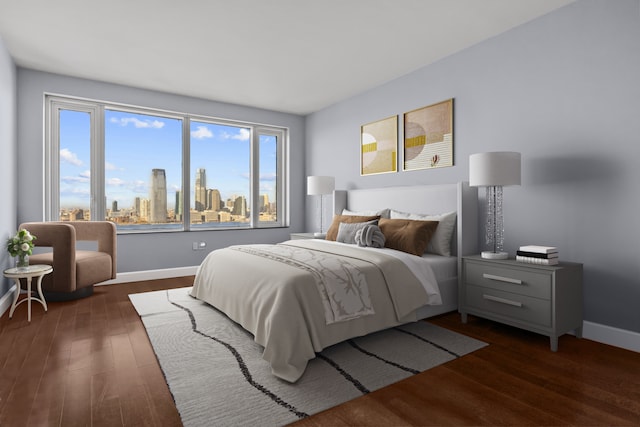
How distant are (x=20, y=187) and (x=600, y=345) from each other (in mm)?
5755

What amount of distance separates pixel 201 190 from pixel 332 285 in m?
3.63

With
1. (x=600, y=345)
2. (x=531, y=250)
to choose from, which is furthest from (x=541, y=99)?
(x=600, y=345)

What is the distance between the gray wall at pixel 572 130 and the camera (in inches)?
101

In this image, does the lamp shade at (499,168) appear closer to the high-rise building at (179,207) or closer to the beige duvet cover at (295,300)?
the beige duvet cover at (295,300)

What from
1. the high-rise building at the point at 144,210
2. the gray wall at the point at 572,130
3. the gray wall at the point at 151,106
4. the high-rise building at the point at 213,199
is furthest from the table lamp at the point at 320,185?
the high-rise building at the point at 144,210

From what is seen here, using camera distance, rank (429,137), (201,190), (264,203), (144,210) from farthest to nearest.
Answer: (264,203), (201,190), (144,210), (429,137)

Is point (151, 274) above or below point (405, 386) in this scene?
above

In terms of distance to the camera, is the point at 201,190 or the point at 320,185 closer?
the point at 320,185

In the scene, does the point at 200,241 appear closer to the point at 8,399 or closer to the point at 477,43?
the point at 8,399

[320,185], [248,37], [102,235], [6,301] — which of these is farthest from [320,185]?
[6,301]

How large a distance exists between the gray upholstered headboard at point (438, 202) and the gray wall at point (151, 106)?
Result: 1.72m

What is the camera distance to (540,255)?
263 cm

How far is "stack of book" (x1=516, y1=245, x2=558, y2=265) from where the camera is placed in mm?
2602

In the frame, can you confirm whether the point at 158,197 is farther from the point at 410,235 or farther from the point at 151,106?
the point at 410,235
